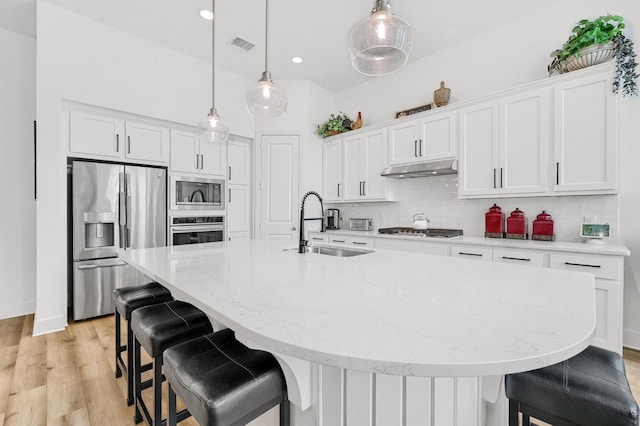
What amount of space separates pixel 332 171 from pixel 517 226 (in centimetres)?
257

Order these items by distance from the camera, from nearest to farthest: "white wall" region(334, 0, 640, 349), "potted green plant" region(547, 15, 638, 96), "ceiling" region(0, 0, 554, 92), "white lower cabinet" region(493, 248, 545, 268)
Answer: "potted green plant" region(547, 15, 638, 96) < "white lower cabinet" region(493, 248, 545, 268) < "white wall" region(334, 0, 640, 349) < "ceiling" region(0, 0, 554, 92)

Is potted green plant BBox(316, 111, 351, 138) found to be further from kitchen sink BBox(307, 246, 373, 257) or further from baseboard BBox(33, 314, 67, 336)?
baseboard BBox(33, 314, 67, 336)

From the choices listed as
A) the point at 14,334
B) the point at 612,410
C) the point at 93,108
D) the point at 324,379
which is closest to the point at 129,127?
the point at 93,108

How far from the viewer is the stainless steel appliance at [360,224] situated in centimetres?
418

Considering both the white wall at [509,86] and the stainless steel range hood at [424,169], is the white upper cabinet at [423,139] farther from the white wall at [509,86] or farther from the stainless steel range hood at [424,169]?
the white wall at [509,86]

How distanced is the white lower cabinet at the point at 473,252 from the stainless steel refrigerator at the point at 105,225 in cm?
335

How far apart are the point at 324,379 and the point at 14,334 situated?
3.51 m

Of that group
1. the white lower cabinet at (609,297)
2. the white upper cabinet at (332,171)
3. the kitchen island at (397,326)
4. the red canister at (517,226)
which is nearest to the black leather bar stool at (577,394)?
the kitchen island at (397,326)

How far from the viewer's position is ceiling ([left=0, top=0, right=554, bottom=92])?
287 cm

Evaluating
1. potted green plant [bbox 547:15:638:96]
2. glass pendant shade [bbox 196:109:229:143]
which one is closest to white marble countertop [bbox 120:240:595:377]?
glass pendant shade [bbox 196:109:229:143]

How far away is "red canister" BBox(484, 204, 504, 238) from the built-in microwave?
11.0 ft

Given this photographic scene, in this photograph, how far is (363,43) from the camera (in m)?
1.38

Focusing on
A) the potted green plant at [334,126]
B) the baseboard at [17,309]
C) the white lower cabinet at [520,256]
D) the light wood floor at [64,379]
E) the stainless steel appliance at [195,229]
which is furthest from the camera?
the potted green plant at [334,126]

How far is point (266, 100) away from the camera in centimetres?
207
